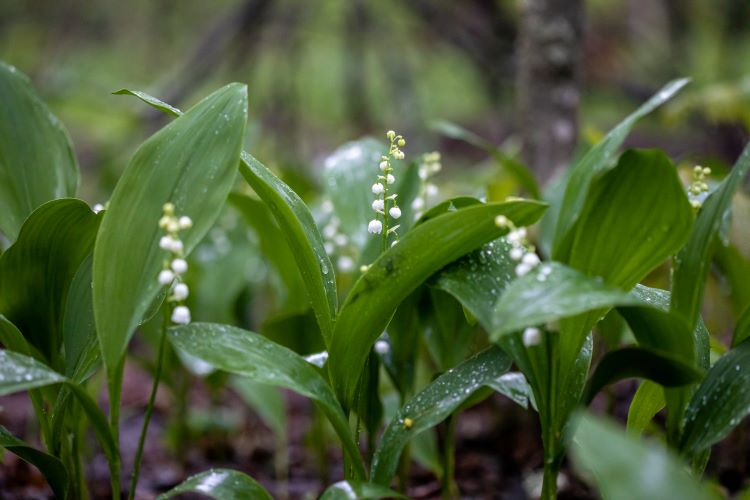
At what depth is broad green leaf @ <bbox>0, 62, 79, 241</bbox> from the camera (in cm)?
161

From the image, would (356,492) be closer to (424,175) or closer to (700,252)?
(700,252)

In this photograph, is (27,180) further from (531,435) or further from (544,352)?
(531,435)

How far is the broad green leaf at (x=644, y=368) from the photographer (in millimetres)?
1108

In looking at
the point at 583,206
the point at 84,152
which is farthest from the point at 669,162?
the point at 84,152

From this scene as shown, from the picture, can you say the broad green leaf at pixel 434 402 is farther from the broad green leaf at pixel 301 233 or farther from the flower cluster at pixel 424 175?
the flower cluster at pixel 424 175

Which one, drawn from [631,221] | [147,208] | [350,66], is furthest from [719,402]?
[350,66]

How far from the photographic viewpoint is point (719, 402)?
49.4 inches

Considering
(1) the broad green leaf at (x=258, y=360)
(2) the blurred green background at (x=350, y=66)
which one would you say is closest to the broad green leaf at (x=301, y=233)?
(1) the broad green leaf at (x=258, y=360)

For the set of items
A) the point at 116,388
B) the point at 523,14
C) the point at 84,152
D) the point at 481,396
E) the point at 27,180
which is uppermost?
the point at 523,14

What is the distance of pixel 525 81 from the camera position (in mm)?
3006

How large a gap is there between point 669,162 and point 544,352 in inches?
16.1

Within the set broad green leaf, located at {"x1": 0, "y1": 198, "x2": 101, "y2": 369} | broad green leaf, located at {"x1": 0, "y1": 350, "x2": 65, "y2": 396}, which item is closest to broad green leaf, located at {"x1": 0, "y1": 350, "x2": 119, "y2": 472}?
broad green leaf, located at {"x1": 0, "y1": 350, "x2": 65, "y2": 396}

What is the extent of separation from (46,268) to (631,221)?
118 centimetres

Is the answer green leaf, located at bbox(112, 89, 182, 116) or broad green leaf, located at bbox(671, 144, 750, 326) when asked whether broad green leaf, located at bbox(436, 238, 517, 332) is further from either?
green leaf, located at bbox(112, 89, 182, 116)
